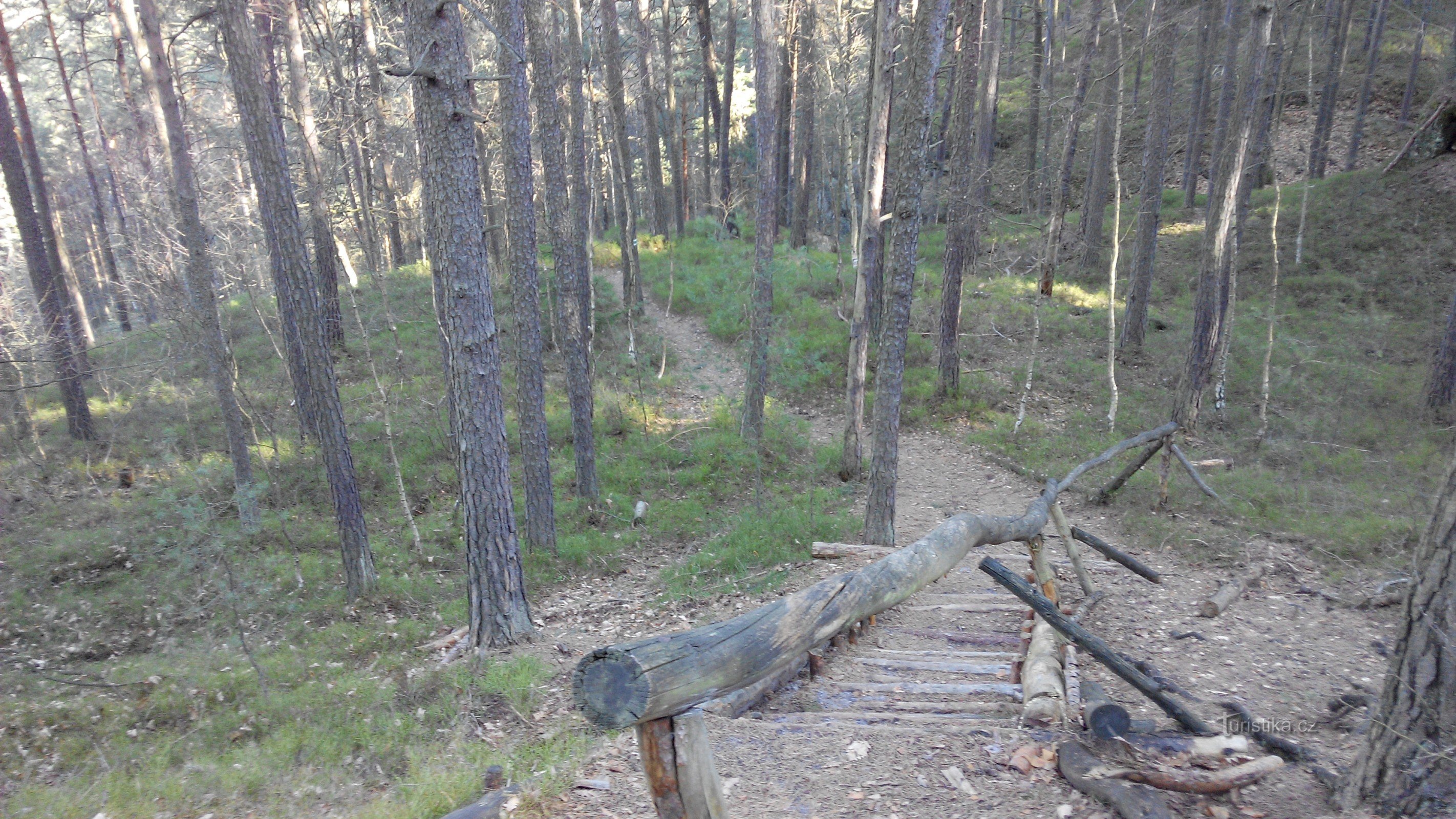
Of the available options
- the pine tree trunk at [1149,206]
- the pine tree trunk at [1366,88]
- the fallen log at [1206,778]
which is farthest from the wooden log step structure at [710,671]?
the pine tree trunk at [1366,88]

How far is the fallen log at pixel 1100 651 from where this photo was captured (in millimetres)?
4266

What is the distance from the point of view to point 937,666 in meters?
5.89

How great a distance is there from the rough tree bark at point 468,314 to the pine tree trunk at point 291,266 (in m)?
2.41

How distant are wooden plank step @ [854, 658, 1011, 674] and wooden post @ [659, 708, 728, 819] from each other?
355cm

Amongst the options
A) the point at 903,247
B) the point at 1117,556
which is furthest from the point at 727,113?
the point at 1117,556

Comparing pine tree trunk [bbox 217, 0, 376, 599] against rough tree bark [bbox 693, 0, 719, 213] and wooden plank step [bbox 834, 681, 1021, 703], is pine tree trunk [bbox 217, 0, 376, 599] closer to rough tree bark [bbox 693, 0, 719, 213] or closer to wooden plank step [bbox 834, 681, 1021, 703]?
wooden plank step [bbox 834, 681, 1021, 703]

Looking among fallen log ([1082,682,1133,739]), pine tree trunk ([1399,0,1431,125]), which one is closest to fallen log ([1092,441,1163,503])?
fallen log ([1082,682,1133,739])

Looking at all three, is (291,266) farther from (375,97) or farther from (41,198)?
(41,198)

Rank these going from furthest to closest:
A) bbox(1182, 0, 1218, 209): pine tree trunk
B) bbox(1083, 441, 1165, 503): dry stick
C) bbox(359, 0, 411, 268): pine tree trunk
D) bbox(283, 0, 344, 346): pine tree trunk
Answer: bbox(1182, 0, 1218, 209): pine tree trunk, bbox(359, 0, 411, 268): pine tree trunk, bbox(283, 0, 344, 346): pine tree trunk, bbox(1083, 441, 1165, 503): dry stick

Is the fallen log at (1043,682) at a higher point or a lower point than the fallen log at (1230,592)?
higher

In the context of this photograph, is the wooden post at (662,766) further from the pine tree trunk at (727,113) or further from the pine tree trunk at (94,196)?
the pine tree trunk at (94,196)

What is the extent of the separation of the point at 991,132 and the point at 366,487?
58.8 feet

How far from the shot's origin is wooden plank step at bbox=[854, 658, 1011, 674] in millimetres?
5801

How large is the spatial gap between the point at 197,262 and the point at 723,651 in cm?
1149
